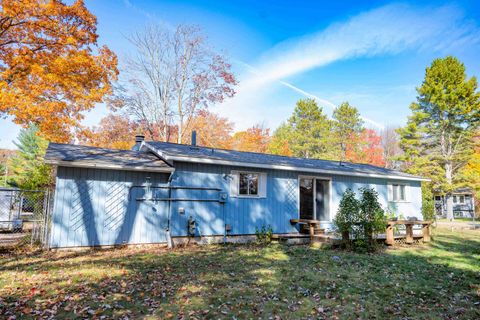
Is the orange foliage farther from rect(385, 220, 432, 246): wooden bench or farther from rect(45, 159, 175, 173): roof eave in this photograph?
rect(45, 159, 175, 173): roof eave

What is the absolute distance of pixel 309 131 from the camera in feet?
120

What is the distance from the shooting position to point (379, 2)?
47.3 ft

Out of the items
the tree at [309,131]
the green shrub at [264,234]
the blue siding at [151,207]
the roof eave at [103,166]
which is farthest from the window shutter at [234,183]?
the tree at [309,131]

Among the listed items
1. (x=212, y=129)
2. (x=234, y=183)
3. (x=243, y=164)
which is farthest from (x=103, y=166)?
(x=212, y=129)

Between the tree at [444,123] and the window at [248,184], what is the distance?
2071 cm

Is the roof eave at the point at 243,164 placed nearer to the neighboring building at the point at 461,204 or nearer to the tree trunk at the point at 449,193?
the tree trunk at the point at 449,193

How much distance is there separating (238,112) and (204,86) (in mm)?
7067

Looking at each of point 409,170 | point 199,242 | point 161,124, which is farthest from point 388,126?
point 199,242

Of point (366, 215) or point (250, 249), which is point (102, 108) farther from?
point (366, 215)

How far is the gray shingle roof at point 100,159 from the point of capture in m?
7.98

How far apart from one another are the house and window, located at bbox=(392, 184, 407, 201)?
14.6 ft

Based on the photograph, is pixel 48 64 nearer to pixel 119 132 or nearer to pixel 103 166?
pixel 119 132

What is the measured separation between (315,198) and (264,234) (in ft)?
10.5

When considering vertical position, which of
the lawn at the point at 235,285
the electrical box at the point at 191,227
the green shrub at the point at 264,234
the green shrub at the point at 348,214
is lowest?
the lawn at the point at 235,285
